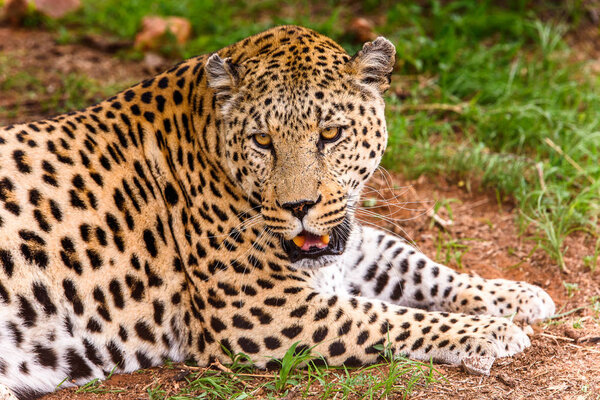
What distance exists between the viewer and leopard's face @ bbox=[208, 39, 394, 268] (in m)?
4.71

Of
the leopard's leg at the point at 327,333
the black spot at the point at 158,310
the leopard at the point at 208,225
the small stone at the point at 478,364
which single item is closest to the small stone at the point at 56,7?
the leopard at the point at 208,225

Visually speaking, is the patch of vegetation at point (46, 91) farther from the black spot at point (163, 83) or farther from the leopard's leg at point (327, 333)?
the leopard's leg at point (327, 333)

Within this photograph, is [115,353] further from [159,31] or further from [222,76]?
[159,31]

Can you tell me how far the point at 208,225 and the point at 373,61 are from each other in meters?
1.73

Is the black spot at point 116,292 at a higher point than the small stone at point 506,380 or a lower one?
higher

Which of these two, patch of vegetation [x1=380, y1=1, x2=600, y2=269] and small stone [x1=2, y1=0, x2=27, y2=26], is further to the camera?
small stone [x1=2, y1=0, x2=27, y2=26]

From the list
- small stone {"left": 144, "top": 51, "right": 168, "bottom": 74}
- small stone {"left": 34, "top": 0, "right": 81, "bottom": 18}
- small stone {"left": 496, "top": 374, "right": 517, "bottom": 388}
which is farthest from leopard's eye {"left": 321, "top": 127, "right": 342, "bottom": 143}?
small stone {"left": 34, "top": 0, "right": 81, "bottom": 18}

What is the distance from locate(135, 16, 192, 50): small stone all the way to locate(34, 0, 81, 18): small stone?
2.14 meters

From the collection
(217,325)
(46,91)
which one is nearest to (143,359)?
(217,325)

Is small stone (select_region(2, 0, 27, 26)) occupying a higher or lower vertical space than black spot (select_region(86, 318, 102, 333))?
higher

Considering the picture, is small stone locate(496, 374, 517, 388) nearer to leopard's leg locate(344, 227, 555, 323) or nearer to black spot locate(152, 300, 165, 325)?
leopard's leg locate(344, 227, 555, 323)

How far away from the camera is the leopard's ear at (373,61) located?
496 centimetres

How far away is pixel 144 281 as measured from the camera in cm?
519

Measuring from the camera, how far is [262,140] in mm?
4863
